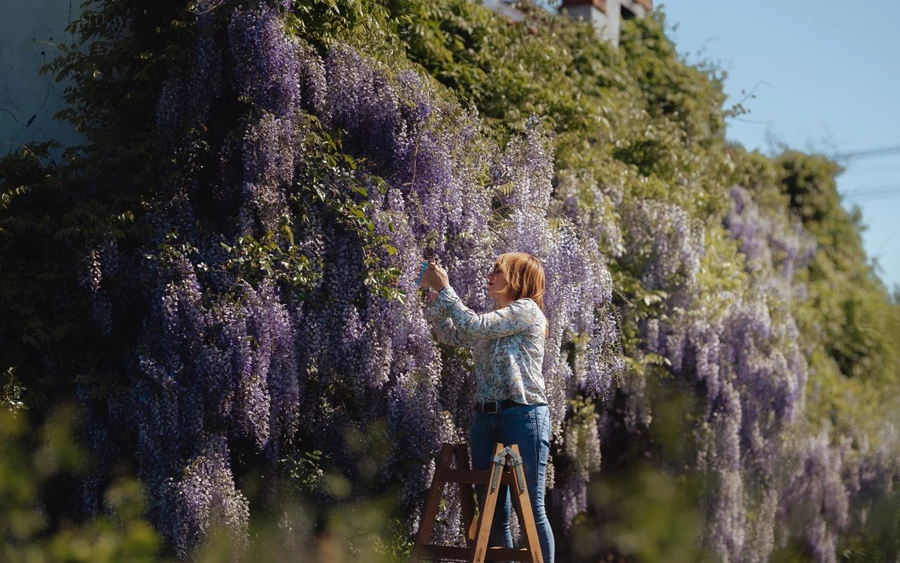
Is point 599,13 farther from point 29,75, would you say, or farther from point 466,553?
point 466,553

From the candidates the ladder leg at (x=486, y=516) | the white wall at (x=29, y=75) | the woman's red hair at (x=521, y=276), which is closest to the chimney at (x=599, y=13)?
the white wall at (x=29, y=75)

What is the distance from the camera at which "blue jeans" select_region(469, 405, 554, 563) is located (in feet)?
13.6

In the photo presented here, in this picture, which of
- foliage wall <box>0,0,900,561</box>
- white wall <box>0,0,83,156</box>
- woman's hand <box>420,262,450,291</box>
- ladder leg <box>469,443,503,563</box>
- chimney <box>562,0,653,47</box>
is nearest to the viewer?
ladder leg <box>469,443,503,563</box>

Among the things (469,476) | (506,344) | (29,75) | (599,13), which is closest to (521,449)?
(469,476)

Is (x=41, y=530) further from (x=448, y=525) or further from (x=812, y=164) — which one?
(x=812, y=164)

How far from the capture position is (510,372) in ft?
13.7

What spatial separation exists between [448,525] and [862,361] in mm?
7123

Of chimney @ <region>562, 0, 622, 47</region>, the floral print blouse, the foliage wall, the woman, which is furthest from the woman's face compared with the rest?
chimney @ <region>562, 0, 622, 47</region>

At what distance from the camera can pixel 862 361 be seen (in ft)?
35.3

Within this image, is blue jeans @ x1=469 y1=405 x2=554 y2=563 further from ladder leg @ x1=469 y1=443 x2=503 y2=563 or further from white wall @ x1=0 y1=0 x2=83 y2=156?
white wall @ x1=0 y1=0 x2=83 y2=156

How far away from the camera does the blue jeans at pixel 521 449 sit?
4133 millimetres

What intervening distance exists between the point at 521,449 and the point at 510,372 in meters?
0.29

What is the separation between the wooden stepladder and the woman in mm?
102

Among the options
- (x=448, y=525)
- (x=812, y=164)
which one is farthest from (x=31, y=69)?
(x=812, y=164)
